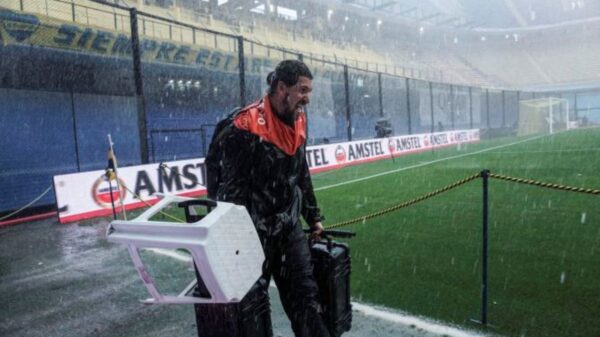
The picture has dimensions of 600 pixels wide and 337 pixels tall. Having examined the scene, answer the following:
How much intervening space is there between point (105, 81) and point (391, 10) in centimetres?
4486

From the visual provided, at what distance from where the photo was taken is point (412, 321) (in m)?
3.74

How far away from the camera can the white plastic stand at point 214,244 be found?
1.62 metres

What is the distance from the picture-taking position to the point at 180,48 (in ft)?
A: 73.0

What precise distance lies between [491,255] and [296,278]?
388 cm

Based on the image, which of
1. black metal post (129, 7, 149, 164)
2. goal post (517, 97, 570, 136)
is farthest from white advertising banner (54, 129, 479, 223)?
goal post (517, 97, 570, 136)

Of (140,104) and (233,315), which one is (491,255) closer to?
(233,315)

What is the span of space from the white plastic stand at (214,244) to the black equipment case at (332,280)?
43.3 inches

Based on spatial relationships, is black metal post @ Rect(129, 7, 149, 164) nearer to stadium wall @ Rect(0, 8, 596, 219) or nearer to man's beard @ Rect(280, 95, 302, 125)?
stadium wall @ Rect(0, 8, 596, 219)

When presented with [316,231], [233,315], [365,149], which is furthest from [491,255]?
[365,149]

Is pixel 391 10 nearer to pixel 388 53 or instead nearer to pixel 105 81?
pixel 388 53

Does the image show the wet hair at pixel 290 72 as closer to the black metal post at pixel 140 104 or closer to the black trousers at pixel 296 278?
the black trousers at pixel 296 278

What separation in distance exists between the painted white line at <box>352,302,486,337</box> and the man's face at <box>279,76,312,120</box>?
2.20 metres

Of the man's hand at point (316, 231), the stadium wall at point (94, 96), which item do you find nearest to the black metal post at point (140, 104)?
the stadium wall at point (94, 96)

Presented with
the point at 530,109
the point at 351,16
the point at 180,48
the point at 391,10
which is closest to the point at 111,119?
the point at 180,48
